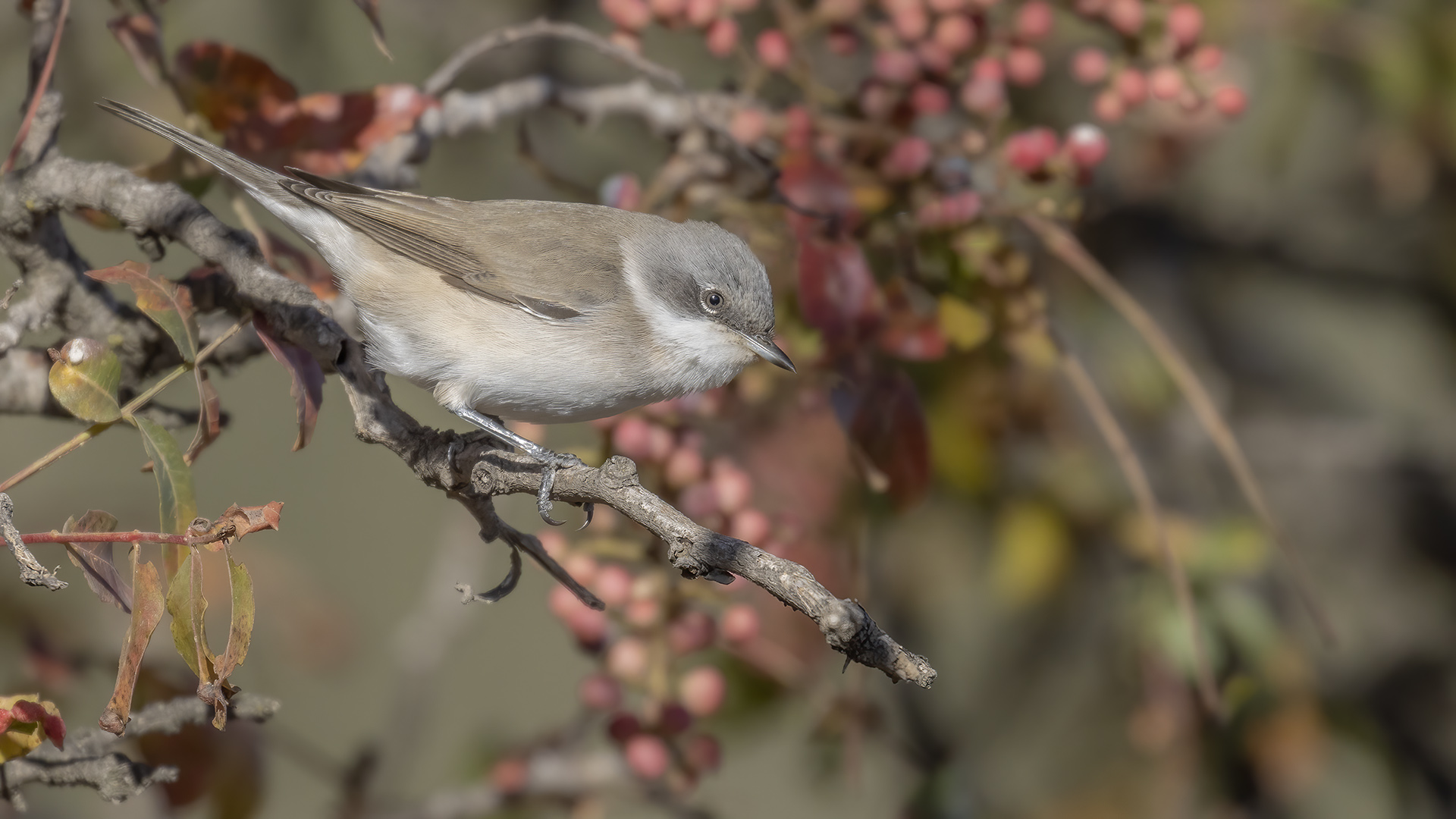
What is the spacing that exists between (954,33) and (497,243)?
1.06 meters

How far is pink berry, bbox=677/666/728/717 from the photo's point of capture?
2.45 m

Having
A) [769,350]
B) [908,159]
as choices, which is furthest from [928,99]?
[769,350]

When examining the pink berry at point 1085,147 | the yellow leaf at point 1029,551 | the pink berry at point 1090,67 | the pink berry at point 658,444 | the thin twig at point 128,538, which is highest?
the pink berry at point 1090,67

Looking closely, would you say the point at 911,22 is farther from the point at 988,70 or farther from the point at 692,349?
the point at 692,349

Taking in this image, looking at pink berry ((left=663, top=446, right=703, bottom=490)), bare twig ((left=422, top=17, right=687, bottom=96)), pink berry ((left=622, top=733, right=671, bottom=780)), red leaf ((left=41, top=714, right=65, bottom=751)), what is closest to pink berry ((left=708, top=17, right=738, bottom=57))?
bare twig ((left=422, top=17, right=687, bottom=96))

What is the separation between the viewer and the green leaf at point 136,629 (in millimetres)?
1299

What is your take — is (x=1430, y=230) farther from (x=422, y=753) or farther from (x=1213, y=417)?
(x=422, y=753)

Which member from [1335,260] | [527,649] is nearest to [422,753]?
[527,649]

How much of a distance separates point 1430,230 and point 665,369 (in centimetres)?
255

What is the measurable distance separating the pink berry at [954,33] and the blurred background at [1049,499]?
1.57ft

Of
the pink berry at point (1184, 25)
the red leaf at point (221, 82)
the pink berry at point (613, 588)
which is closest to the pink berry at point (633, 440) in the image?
the pink berry at point (613, 588)

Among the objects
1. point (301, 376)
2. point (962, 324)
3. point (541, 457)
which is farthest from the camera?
point (962, 324)

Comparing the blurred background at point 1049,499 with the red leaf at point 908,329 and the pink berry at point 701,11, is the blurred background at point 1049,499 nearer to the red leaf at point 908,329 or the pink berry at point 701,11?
the red leaf at point 908,329

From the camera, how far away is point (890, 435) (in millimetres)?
2162
